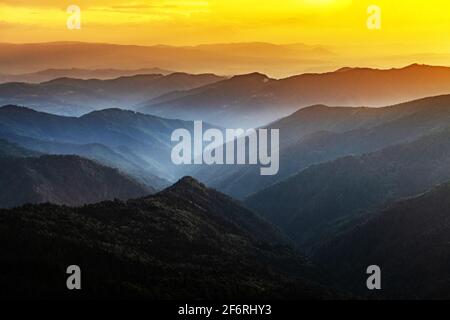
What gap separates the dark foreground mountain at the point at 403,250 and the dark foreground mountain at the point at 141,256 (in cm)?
1167

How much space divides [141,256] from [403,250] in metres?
68.8

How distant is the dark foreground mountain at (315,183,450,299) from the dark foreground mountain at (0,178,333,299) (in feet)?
38.3

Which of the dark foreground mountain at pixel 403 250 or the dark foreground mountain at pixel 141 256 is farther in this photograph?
the dark foreground mountain at pixel 403 250

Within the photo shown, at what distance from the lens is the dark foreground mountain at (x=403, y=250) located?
445 feet

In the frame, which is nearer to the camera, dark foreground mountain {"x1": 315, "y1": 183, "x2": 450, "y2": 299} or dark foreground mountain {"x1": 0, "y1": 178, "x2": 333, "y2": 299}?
dark foreground mountain {"x1": 0, "y1": 178, "x2": 333, "y2": 299}

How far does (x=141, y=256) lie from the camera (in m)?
115

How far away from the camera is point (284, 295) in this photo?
357ft

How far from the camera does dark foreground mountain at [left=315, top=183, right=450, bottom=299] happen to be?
13550cm

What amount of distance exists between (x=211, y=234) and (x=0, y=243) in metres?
59.3

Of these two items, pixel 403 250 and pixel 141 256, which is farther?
pixel 403 250

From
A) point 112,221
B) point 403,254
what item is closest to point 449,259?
point 403,254

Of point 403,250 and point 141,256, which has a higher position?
point 403,250

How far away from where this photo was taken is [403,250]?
152500 millimetres

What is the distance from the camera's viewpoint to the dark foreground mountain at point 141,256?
97.1 meters
